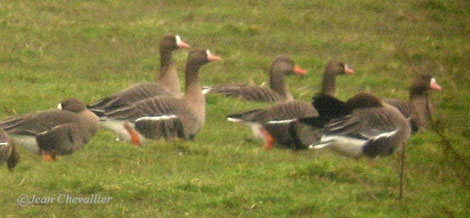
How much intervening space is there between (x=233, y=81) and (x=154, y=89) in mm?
3524

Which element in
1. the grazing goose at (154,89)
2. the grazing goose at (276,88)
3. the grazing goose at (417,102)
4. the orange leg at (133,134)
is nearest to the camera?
the orange leg at (133,134)

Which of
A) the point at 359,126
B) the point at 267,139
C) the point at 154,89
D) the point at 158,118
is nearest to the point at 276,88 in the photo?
the point at 154,89

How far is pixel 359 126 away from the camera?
37.1 feet

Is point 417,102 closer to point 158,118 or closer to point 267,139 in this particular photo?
point 267,139

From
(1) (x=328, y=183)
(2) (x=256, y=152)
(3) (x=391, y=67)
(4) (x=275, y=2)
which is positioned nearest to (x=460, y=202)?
(1) (x=328, y=183)

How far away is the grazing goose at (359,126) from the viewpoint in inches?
442

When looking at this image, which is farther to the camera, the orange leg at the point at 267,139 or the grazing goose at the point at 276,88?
the grazing goose at the point at 276,88

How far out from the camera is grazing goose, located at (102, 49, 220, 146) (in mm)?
11820

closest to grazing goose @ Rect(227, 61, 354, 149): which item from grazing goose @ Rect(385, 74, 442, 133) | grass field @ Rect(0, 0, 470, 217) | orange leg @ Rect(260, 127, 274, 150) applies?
orange leg @ Rect(260, 127, 274, 150)

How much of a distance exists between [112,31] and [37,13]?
203 cm

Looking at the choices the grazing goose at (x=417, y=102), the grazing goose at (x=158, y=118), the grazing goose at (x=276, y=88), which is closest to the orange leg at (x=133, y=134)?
the grazing goose at (x=158, y=118)

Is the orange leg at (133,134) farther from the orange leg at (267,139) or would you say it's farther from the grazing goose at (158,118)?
the orange leg at (267,139)

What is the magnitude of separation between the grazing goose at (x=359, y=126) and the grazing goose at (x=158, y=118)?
1.39m

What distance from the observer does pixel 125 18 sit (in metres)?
20.0
